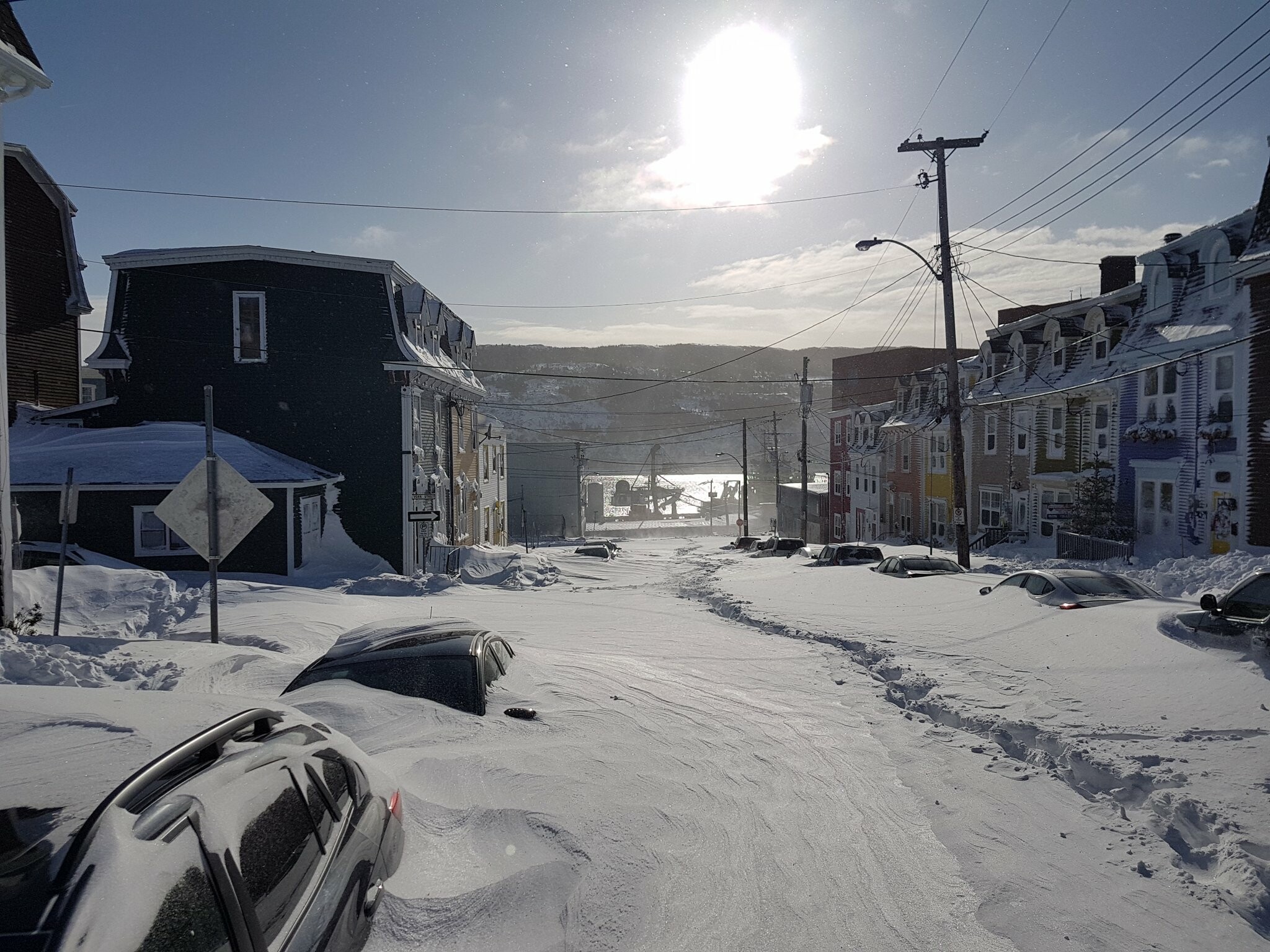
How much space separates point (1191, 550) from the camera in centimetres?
2302

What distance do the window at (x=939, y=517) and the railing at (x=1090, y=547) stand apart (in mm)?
11829

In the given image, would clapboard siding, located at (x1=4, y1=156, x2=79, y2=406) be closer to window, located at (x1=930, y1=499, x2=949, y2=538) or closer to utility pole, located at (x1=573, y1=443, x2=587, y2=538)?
window, located at (x1=930, y1=499, x2=949, y2=538)

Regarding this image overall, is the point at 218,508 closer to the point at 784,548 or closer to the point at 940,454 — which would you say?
the point at 784,548

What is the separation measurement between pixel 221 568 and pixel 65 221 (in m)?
12.9

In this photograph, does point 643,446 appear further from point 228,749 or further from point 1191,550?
point 228,749

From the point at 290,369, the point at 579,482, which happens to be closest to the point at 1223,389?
the point at 290,369

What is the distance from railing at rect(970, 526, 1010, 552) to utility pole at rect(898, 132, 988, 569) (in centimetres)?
1181

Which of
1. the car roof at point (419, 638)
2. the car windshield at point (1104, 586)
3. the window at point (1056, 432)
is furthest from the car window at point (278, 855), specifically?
the window at point (1056, 432)

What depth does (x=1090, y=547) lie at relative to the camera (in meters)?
26.0

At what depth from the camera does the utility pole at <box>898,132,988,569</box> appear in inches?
883

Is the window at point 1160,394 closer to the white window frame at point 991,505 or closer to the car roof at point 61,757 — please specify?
the white window frame at point 991,505

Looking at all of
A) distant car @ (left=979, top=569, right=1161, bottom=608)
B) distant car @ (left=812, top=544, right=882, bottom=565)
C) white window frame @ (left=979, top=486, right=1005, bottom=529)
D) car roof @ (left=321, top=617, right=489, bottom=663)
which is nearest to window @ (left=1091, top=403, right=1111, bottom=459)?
white window frame @ (left=979, top=486, right=1005, bottom=529)

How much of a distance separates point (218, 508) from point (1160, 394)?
85.9 feet

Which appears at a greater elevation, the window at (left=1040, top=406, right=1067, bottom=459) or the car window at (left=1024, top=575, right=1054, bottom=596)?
the window at (left=1040, top=406, right=1067, bottom=459)
